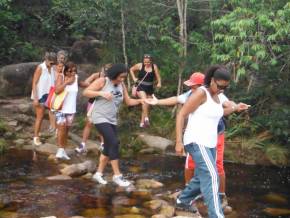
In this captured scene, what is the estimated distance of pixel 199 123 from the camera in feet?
18.4

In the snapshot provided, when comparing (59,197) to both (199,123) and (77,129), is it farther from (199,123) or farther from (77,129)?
(77,129)

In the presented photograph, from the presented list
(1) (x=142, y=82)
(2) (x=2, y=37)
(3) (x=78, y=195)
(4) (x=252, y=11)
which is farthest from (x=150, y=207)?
(2) (x=2, y=37)

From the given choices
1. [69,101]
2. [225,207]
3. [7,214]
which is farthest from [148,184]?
[7,214]

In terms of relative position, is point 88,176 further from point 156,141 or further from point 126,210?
point 156,141

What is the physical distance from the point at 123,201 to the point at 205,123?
2.06 metres

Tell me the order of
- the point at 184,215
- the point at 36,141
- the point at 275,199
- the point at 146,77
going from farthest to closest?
the point at 146,77 < the point at 36,141 < the point at 275,199 < the point at 184,215

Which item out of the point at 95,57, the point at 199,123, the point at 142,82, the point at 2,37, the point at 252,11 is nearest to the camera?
the point at 199,123

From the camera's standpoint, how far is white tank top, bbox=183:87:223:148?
5594 millimetres

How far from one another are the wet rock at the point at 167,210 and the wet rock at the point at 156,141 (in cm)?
410

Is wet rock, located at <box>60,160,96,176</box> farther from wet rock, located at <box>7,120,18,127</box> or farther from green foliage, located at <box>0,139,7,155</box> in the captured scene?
wet rock, located at <box>7,120,18,127</box>

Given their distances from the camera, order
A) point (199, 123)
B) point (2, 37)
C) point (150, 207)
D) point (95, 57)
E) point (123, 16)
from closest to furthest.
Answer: point (199, 123)
point (150, 207)
point (123, 16)
point (2, 37)
point (95, 57)

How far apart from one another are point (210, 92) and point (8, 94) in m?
9.63

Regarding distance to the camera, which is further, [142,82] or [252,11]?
[142,82]

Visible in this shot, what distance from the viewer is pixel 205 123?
5.62 m
